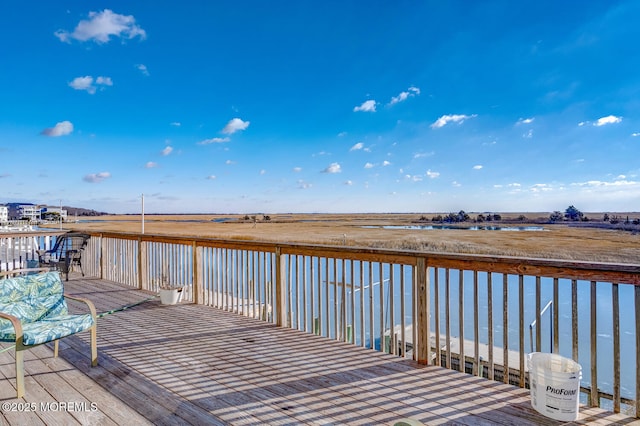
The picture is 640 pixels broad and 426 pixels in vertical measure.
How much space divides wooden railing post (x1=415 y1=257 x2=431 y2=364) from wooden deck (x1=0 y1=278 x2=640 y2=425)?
0.39 ft

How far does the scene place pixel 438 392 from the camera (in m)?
2.41

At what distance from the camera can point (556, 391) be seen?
2053 mm

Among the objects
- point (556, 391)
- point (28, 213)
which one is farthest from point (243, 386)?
point (28, 213)

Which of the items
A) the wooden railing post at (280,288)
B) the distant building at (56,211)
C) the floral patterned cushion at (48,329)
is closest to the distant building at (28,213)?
the distant building at (56,211)

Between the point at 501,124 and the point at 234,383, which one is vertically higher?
the point at 501,124

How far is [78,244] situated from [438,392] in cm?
742

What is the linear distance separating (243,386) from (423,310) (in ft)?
5.03

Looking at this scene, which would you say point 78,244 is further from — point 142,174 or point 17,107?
point 142,174

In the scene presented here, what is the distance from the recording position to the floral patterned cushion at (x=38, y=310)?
2.35m

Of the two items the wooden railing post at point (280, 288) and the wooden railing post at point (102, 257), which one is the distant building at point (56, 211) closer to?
the wooden railing post at point (102, 257)

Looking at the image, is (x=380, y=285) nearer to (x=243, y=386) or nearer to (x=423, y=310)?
(x=423, y=310)

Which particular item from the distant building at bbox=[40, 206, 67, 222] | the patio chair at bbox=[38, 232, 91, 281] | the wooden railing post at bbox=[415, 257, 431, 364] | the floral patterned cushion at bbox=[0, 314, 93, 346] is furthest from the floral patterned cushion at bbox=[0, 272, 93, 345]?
the distant building at bbox=[40, 206, 67, 222]

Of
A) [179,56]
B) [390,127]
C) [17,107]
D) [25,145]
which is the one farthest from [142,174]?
[390,127]

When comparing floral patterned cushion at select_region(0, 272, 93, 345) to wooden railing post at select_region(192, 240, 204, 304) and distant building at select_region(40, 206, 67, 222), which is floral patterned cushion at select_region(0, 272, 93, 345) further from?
distant building at select_region(40, 206, 67, 222)
